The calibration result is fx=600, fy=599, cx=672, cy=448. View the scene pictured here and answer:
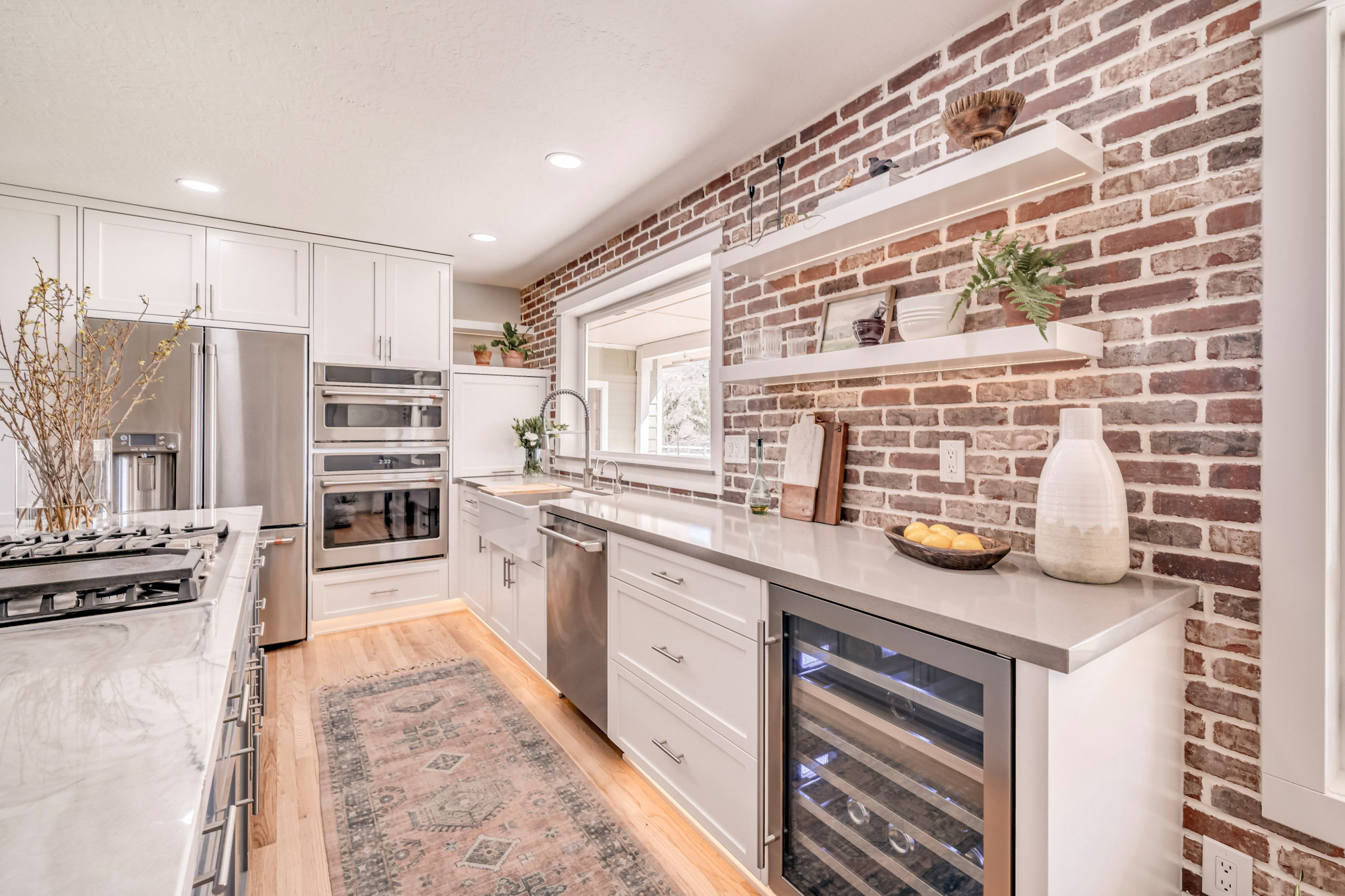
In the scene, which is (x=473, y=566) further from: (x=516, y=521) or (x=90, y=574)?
(x=90, y=574)

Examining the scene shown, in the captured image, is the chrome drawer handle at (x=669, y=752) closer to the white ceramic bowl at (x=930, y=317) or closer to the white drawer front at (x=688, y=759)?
the white drawer front at (x=688, y=759)

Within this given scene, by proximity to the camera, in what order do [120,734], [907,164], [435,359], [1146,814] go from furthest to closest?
[435,359] → [907,164] → [1146,814] → [120,734]

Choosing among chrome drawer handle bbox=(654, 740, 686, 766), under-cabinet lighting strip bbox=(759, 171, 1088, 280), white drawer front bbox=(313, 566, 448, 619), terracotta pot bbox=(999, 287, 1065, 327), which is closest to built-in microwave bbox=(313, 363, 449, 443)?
white drawer front bbox=(313, 566, 448, 619)

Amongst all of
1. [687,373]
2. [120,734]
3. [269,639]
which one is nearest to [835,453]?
[687,373]

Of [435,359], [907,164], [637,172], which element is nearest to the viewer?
[907,164]

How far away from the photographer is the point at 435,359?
4.02m

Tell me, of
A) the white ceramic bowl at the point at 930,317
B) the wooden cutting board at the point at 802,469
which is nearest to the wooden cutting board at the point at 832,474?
the wooden cutting board at the point at 802,469

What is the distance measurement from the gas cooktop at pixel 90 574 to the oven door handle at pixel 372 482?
216cm

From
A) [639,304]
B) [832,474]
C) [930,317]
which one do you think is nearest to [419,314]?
[639,304]

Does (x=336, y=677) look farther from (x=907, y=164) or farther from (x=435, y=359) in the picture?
(x=907, y=164)

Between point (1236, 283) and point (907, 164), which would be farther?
point (907, 164)

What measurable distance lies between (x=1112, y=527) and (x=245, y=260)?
4188 millimetres

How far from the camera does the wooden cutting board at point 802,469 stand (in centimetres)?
214

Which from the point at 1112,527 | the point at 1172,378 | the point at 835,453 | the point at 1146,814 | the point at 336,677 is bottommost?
the point at 336,677
